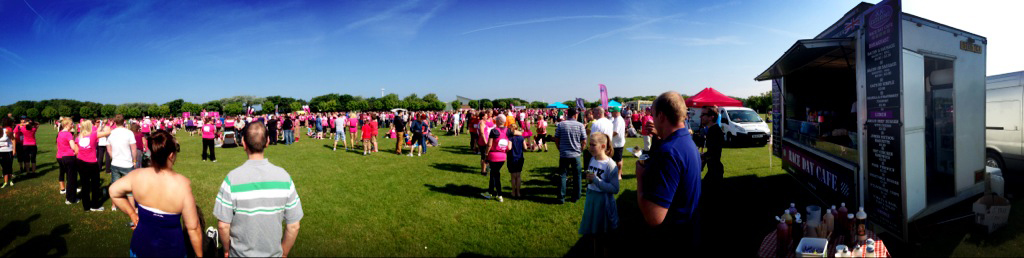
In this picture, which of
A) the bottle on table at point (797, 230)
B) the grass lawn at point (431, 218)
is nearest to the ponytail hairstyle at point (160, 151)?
the grass lawn at point (431, 218)

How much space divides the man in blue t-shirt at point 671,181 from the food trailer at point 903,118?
10.7 feet

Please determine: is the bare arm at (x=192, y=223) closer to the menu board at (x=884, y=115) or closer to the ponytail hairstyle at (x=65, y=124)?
the menu board at (x=884, y=115)

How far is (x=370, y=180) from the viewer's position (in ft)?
30.7

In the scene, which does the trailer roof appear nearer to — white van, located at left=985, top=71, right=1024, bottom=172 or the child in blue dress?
white van, located at left=985, top=71, right=1024, bottom=172

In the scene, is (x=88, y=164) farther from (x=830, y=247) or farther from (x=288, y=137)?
(x=288, y=137)

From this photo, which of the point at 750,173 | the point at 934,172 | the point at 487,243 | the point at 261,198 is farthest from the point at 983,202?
the point at 261,198

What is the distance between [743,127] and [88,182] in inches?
708

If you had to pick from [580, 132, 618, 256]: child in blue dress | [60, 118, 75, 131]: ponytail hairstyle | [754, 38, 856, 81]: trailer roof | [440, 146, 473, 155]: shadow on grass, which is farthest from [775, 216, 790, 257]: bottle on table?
[440, 146, 473, 155]: shadow on grass

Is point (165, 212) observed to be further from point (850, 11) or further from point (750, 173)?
point (750, 173)

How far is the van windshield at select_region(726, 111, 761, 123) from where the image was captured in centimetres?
1625

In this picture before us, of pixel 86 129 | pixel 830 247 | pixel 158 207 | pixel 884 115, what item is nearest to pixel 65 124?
pixel 86 129

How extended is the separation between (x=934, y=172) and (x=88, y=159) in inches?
495

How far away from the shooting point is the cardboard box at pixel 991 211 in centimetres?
490

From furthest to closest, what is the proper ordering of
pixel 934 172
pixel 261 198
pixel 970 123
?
pixel 934 172 < pixel 970 123 < pixel 261 198
